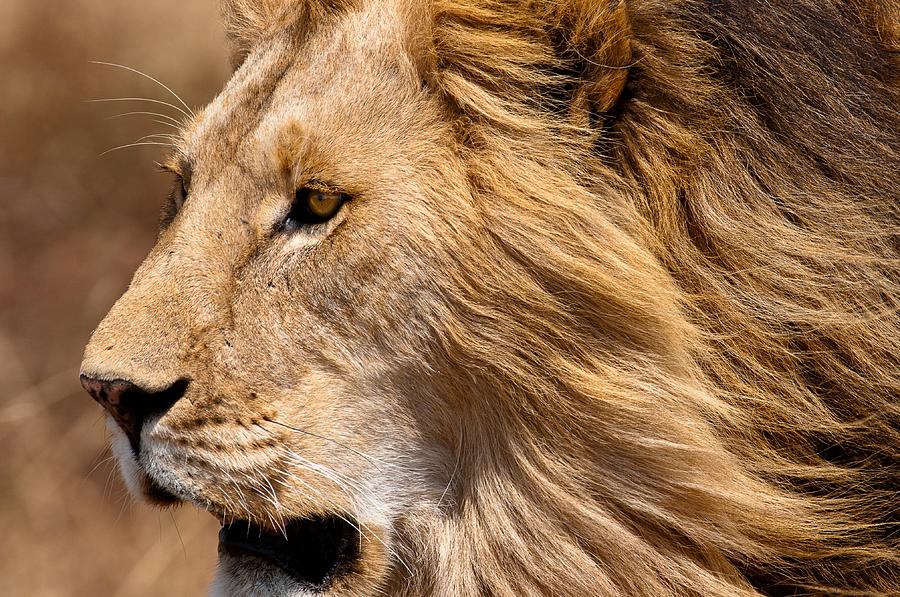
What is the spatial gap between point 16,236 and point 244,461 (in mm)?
5905

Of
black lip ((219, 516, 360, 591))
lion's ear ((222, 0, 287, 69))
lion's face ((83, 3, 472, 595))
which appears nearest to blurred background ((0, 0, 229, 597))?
lion's ear ((222, 0, 287, 69))

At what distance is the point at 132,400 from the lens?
193cm

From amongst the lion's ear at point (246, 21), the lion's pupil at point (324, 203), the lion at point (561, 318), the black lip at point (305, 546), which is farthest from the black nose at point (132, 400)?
the lion's ear at point (246, 21)

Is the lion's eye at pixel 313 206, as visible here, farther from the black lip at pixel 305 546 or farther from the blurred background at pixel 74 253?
the blurred background at pixel 74 253

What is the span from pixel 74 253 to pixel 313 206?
→ 18.4ft

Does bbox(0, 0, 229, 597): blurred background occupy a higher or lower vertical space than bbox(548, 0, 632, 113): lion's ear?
lower

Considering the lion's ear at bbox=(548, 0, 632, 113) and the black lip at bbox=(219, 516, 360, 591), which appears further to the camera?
the black lip at bbox=(219, 516, 360, 591)

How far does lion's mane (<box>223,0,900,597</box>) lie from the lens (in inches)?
71.5

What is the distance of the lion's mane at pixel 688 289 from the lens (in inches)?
71.5

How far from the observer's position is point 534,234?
1.86 meters

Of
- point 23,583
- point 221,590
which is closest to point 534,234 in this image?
point 221,590

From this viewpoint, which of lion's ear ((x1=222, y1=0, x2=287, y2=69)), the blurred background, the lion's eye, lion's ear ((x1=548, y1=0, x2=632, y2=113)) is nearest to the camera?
lion's ear ((x1=548, y1=0, x2=632, y2=113))

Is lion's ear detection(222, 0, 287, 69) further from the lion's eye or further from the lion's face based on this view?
the lion's eye

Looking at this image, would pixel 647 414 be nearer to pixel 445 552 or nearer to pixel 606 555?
pixel 606 555
